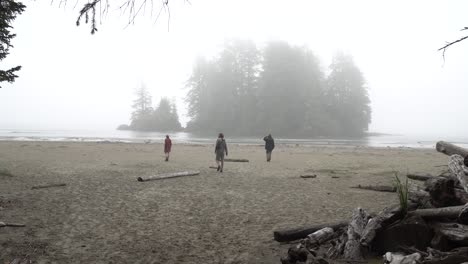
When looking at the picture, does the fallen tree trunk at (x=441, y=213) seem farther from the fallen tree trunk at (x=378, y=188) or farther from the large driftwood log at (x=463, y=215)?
the fallen tree trunk at (x=378, y=188)

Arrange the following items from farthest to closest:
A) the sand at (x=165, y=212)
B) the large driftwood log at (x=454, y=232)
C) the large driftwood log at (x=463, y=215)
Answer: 1. the sand at (x=165, y=212)
2. the large driftwood log at (x=463, y=215)
3. the large driftwood log at (x=454, y=232)

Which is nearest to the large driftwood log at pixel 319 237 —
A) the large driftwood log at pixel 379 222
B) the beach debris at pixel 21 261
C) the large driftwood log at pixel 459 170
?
the large driftwood log at pixel 379 222

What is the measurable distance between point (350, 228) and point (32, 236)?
6194 mm

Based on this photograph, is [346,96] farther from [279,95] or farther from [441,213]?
[441,213]

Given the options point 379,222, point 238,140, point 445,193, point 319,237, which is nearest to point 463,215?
point 445,193

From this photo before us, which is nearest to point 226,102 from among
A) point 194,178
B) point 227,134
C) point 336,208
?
point 227,134

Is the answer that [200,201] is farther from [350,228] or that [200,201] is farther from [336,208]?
[350,228]

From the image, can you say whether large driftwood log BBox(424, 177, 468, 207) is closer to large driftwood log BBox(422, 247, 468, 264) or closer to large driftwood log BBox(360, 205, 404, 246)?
large driftwood log BBox(360, 205, 404, 246)

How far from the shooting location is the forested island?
2776 inches

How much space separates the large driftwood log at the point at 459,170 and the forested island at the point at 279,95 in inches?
2438

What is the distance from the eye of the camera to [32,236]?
699 centimetres

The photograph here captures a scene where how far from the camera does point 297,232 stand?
6660 mm

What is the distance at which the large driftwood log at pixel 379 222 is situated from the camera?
5551 millimetres

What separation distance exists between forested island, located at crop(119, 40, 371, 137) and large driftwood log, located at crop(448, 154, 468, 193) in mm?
61924
